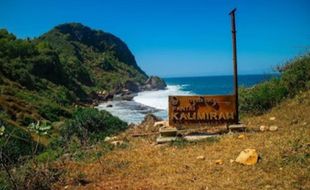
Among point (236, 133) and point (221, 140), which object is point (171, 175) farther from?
point (236, 133)

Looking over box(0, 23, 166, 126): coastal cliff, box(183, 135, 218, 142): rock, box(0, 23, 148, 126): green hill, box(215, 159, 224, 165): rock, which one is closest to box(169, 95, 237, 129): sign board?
box(183, 135, 218, 142): rock

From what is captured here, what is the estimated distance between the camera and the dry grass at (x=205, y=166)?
7.30 m

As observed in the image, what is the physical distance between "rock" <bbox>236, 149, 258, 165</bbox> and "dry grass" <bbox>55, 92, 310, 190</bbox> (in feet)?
0.40

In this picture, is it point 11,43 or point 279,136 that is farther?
point 11,43

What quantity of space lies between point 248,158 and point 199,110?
3905mm

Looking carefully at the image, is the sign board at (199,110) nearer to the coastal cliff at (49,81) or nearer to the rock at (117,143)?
the rock at (117,143)

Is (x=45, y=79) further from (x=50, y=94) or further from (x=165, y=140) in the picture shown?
(x=165, y=140)

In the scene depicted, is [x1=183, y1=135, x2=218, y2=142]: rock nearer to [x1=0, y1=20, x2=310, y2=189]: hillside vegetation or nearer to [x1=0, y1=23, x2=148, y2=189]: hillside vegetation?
[x1=0, y1=20, x2=310, y2=189]: hillside vegetation

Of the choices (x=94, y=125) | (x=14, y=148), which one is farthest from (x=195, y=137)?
(x=14, y=148)

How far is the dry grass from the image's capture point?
7297 millimetres

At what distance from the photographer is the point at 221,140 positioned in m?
10.5

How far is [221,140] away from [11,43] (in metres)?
66.9

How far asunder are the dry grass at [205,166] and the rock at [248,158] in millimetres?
122

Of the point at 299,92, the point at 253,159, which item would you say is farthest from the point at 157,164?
the point at 299,92
